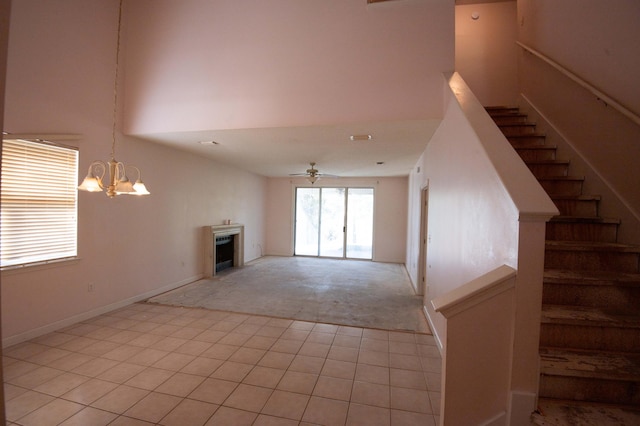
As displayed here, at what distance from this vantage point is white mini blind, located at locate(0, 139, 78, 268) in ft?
9.17

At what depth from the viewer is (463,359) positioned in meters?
1.39

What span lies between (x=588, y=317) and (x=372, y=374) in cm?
170

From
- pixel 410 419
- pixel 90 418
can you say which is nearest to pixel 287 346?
pixel 410 419

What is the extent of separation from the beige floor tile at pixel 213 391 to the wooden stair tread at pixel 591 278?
2.54 metres

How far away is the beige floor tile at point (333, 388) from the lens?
2.24m

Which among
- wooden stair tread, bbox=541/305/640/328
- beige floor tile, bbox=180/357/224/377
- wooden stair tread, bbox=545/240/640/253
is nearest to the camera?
wooden stair tread, bbox=541/305/640/328

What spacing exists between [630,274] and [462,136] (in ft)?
4.86

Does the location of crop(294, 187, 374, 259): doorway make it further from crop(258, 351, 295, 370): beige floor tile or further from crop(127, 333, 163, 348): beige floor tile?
crop(127, 333, 163, 348): beige floor tile

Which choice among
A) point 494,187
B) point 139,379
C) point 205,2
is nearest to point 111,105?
point 205,2

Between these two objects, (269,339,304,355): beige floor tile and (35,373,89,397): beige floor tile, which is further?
(269,339,304,355): beige floor tile

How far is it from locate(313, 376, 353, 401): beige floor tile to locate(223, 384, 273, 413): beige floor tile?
419 millimetres

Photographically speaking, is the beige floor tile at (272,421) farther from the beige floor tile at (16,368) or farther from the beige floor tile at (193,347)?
the beige floor tile at (16,368)

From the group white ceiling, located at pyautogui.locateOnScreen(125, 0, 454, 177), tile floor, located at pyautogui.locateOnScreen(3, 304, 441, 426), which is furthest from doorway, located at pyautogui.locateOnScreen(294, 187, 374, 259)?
tile floor, located at pyautogui.locateOnScreen(3, 304, 441, 426)

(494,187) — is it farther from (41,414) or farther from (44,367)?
(44,367)
